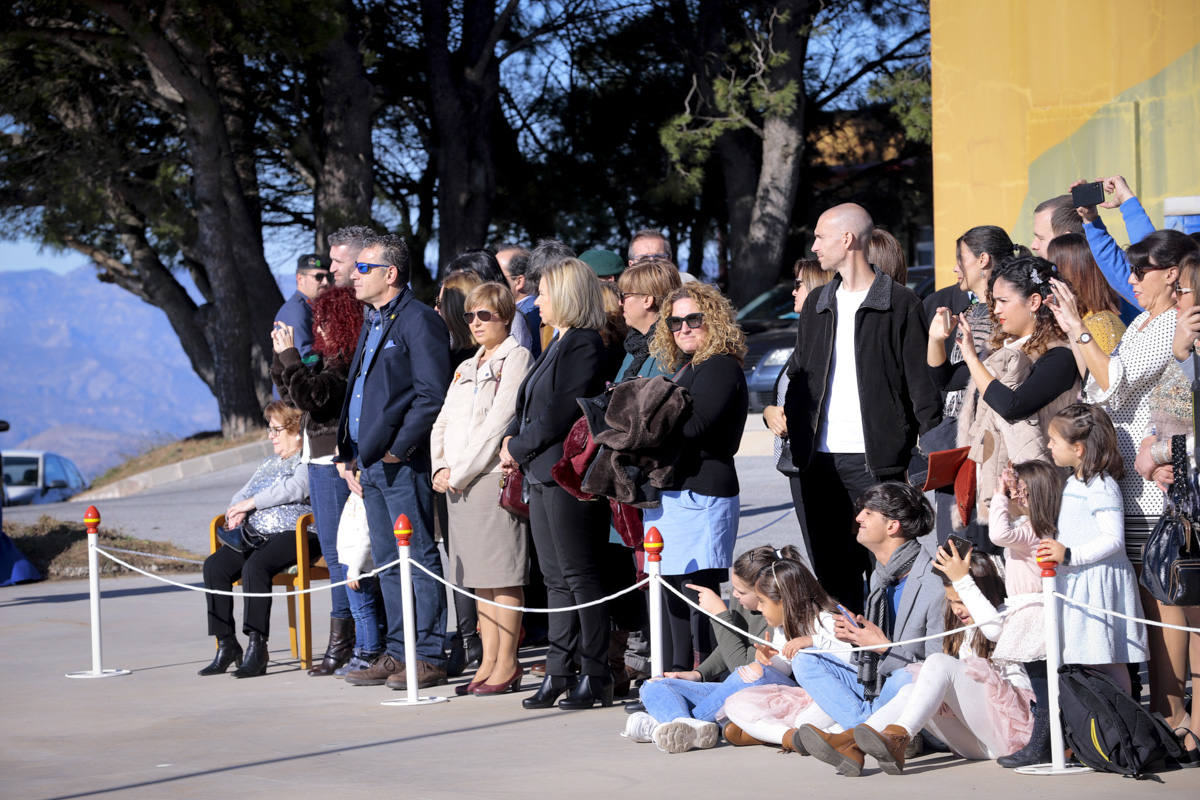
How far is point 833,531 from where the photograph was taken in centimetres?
670

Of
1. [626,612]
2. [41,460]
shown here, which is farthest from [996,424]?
[41,460]

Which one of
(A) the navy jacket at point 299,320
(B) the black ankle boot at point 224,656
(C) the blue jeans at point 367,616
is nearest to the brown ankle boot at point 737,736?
(C) the blue jeans at point 367,616

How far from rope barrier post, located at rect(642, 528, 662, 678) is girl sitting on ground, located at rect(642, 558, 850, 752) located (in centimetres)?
30

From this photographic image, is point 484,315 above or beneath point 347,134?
beneath

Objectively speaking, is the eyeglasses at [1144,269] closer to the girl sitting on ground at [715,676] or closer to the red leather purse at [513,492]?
the girl sitting on ground at [715,676]

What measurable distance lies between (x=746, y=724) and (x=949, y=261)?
7829 mm

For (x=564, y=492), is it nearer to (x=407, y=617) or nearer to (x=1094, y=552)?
(x=407, y=617)

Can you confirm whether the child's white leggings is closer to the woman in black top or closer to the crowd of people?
the crowd of people

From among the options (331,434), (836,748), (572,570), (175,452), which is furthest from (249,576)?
(175,452)

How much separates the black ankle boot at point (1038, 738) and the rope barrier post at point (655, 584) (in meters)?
1.53

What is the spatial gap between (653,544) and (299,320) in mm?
3628

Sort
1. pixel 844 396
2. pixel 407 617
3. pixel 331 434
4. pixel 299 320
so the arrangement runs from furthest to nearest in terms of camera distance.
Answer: pixel 299 320, pixel 331 434, pixel 407 617, pixel 844 396

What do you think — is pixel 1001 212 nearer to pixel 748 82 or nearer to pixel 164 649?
pixel 164 649

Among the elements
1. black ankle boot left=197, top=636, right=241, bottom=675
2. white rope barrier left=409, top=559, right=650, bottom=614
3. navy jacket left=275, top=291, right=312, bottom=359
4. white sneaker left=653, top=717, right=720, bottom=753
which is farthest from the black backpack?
navy jacket left=275, top=291, right=312, bottom=359
